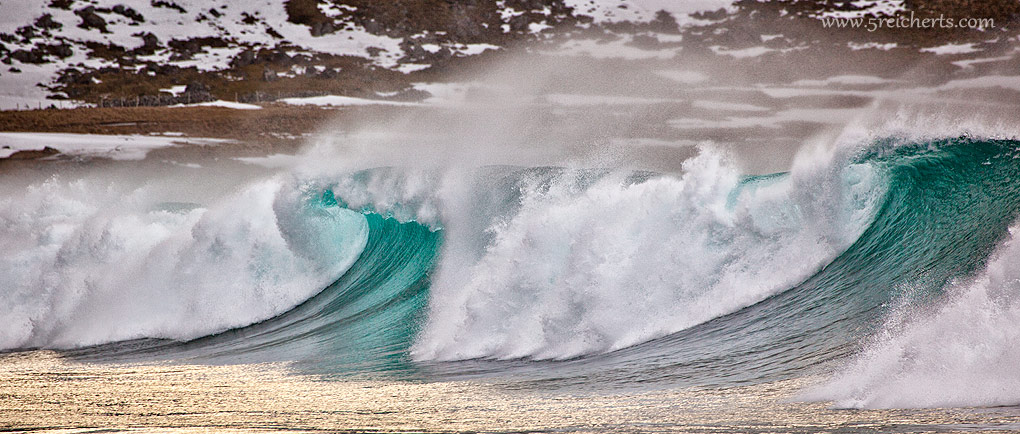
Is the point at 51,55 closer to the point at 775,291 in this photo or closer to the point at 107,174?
the point at 107,174

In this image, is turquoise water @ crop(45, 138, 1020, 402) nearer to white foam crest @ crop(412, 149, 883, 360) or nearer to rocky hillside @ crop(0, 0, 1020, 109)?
white foam crest @ crop(412, 149, 883, 360)

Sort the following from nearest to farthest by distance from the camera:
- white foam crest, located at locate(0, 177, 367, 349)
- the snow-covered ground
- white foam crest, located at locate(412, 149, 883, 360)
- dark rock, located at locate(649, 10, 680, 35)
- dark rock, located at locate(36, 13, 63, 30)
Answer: white foam crest, located at locate(412, 149, 883, 360), white foam crest, located at locate(0, 177, 367, 349), the snow-covered ground, dark rock, located at locate(649, 10, 680, 35), dark rock, located at locate(36, 13, 63, 30)

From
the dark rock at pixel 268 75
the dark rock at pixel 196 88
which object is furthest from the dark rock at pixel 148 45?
the dark rock at pixel 268 75

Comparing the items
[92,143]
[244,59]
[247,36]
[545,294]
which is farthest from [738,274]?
[247,36]

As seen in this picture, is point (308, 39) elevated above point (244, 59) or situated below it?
above

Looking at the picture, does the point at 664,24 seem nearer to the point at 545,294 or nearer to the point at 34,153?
the point at 545,294

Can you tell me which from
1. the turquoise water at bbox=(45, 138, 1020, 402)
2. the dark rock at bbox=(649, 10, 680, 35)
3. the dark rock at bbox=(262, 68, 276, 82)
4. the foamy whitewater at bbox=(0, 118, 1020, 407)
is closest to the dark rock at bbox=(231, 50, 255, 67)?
the dark rock at bbox=(262, 68, 276, 82)
